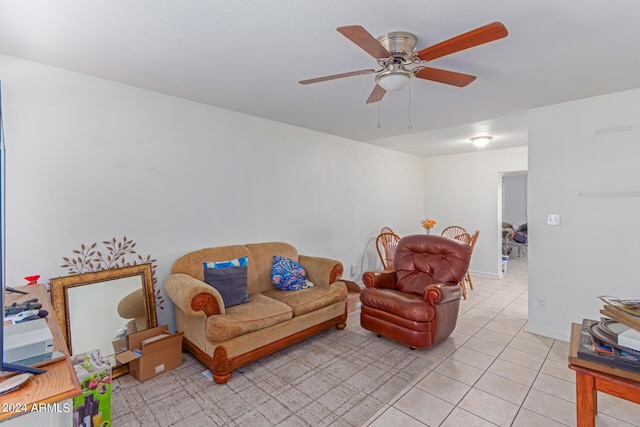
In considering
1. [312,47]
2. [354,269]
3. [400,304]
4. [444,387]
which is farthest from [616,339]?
[354,269]

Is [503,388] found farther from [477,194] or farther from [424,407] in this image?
[477,194]

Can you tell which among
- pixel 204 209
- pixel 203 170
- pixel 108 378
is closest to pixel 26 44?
pixel 203 170

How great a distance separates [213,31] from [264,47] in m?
0.32

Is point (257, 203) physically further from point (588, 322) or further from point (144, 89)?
point (588, 322)

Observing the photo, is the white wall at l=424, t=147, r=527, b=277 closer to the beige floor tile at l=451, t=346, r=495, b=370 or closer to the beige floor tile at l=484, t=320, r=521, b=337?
the beige floor tile at l=484, t=320, r=521, b=337

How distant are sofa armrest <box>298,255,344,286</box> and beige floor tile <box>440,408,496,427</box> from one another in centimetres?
166

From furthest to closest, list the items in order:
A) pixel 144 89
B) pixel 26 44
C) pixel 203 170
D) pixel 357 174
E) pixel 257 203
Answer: pixel 357 174, pixel 257 203, pixel 203 170, pixel 144 89, pixel 26 44

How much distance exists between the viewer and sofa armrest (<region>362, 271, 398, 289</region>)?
3325 millimetres

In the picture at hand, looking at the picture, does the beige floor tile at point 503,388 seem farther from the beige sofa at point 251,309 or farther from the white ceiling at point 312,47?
the white ceiling at point 312,47

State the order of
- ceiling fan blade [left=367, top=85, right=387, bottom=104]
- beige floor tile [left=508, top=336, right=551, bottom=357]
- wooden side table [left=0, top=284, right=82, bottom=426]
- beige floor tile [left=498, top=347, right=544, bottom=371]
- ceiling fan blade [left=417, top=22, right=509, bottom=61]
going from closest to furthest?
wooden side table [left=0, top=284, right=82, bottom=426] < ceiling fan blade [left=417, top=22, right=509, bottom=61] < ceiling fan blade [left=367, top=85, right=387, bottom=104] < beige floor tile [left=498, top=347, right=544, bottom=371] < beige floor tile [left=508, top=336, right=551, bottom=357]

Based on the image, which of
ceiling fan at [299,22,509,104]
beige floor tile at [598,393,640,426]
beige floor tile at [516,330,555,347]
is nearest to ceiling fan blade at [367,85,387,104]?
ceiling fan at [299,22,509,104]

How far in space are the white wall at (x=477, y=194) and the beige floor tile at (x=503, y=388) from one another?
3744mm

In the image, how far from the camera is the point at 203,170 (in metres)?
3.17

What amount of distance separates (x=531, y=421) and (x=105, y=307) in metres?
3.15
